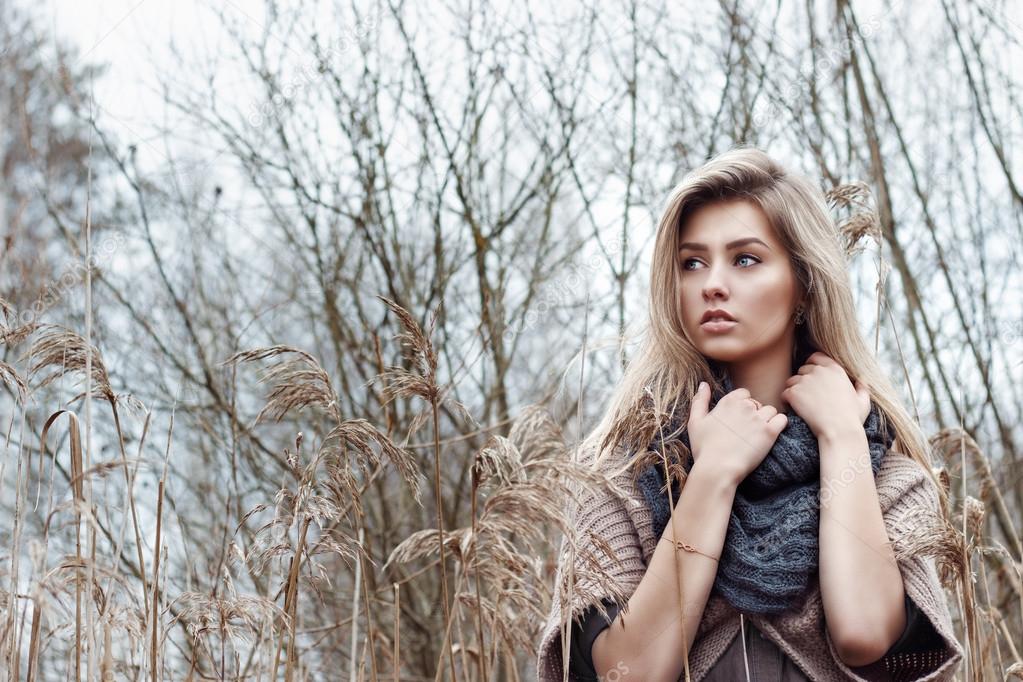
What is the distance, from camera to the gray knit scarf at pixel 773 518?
1.58 metres

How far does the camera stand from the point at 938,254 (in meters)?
4.06

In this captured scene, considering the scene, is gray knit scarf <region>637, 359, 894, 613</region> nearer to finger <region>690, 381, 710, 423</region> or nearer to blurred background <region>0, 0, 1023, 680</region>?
finger <region>690, 381, 710, 423</region>

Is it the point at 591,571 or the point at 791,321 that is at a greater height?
the point at 791,321

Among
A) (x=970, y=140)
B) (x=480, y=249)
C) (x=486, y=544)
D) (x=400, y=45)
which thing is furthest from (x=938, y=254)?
(x=486, y=544)

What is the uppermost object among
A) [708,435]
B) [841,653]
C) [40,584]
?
[708,435]

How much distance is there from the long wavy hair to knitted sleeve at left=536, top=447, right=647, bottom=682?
0.11 meters

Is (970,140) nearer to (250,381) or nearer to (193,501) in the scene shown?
(250,381)

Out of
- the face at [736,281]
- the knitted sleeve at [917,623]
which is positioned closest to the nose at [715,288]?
the face at [736,281]

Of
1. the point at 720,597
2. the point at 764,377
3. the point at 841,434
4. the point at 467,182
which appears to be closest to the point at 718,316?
the point at 764,377

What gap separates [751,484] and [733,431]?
101mm

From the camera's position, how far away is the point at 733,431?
169cm

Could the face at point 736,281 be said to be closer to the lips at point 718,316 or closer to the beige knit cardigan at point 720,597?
the lips at point 718,316

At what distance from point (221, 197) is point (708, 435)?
2986 millimetres

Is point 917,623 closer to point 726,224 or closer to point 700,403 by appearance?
point 700,403
